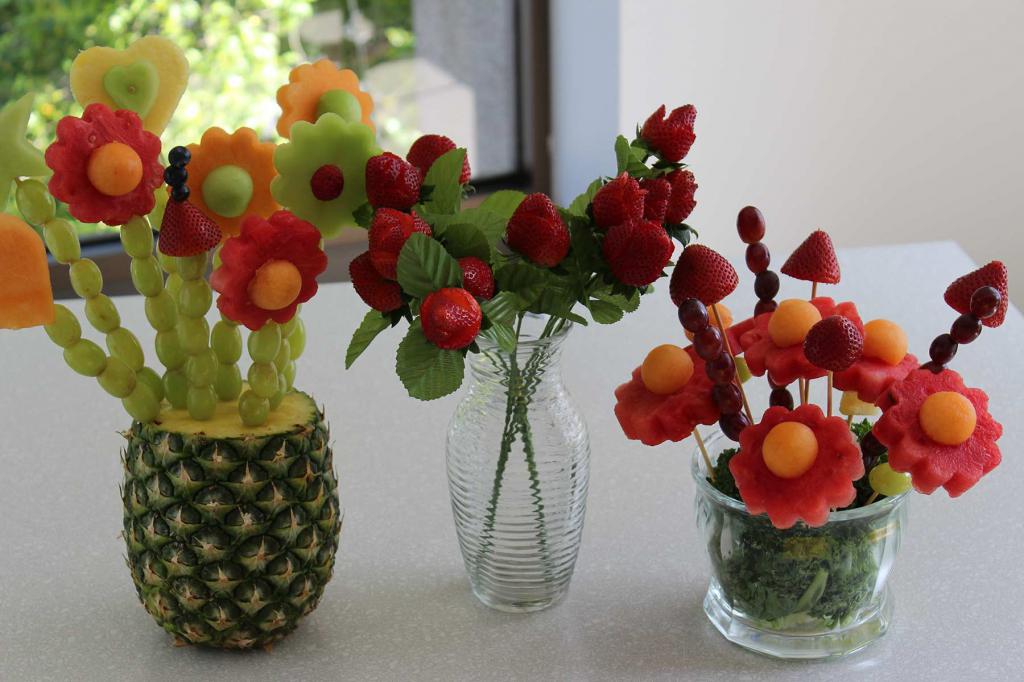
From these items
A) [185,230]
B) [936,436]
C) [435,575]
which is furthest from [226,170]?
[936,436]

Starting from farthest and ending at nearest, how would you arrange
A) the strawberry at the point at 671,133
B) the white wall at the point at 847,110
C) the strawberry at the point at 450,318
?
the white wall at the point at 847,110, the strawberry at the point at 671,133, the strawberry at the point at 450,318

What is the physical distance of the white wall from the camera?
2580 millimetres

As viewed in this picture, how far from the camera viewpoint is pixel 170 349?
2.60ft

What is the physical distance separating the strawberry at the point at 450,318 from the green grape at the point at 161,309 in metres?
0.23

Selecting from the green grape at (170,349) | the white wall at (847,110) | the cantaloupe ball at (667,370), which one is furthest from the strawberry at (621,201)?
the white wall at (847,110)

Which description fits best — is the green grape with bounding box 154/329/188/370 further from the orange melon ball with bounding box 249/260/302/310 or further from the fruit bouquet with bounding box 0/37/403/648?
the orange melon ball with bounding box 249/260/302/310

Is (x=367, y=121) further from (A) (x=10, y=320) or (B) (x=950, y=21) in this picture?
(B) (x=950, y=21)

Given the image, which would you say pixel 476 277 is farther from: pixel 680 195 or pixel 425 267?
pixel 680 195

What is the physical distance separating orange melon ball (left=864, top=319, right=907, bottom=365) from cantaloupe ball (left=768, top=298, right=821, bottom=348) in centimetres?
4

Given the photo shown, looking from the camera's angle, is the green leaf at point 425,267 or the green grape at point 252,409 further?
the green grape at point 252,409

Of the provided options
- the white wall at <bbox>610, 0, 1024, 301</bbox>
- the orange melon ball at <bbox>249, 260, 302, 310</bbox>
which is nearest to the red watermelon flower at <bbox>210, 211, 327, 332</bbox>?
the orange melon ball at <bbox>249, 260, 302, 310</bbox>

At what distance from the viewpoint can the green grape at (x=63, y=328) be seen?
0.75 m

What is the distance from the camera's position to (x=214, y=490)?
758mm

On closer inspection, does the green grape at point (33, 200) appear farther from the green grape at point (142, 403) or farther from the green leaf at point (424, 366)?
the green leaf at point (424, 366)
